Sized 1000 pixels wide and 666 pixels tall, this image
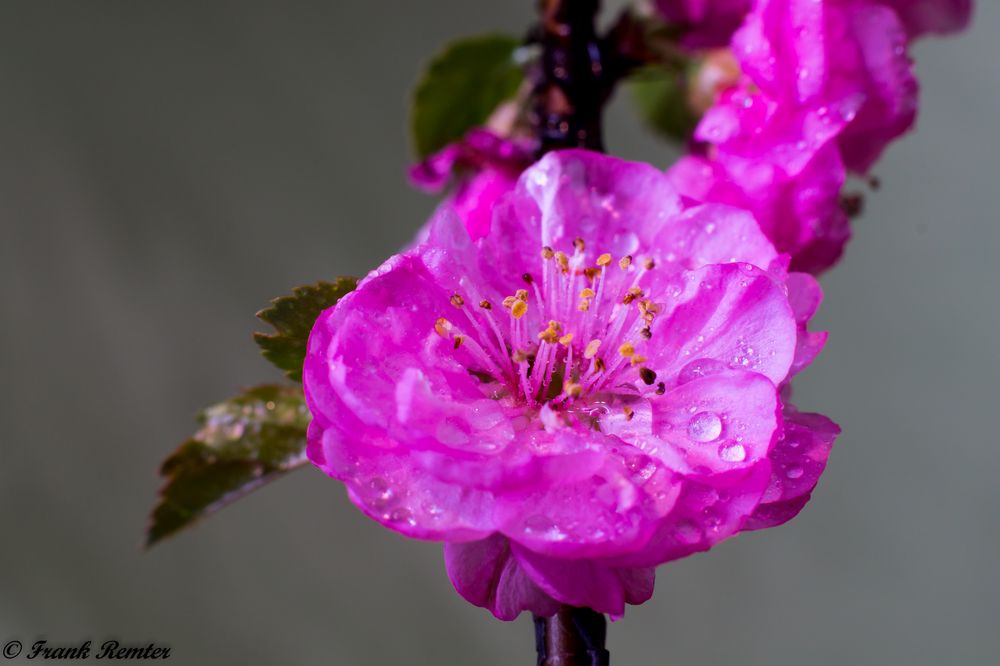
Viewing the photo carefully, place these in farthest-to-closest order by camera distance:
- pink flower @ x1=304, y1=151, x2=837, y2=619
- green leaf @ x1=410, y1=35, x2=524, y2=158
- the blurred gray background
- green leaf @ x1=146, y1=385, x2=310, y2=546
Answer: the blurred gray background < green leaf @ x1=410, y1=35, x2=524, y2=158 < green leaf @ x1=146, y1=385, x2=310, y2=546 < pink flower @ x1=304, y1=151, x2=837, y2=619

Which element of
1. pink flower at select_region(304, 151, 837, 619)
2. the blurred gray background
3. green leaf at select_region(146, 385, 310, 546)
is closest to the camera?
pink flower at select_region(304, 151, 837, 619)

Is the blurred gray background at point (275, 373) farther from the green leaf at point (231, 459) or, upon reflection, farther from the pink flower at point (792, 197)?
the pink flower at point (792, 197)

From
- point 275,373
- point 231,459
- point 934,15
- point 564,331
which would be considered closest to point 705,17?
point 934,15

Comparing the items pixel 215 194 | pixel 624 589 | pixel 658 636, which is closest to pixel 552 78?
pixel 624 589

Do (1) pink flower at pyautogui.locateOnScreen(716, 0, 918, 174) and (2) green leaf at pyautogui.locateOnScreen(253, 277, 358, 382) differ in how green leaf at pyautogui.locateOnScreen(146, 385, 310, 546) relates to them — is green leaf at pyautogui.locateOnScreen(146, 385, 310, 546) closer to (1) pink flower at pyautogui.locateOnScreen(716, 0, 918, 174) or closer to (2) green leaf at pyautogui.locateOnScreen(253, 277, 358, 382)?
(2) green leaf at pyautogui.locateOnScreen(253, 277, 358, 382)

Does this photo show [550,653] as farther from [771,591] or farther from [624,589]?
[771,591]

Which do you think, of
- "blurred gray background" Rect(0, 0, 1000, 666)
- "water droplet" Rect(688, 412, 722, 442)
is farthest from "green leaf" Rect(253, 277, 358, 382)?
"blurred gray background" Rect(0, 0, 1000, 666)
